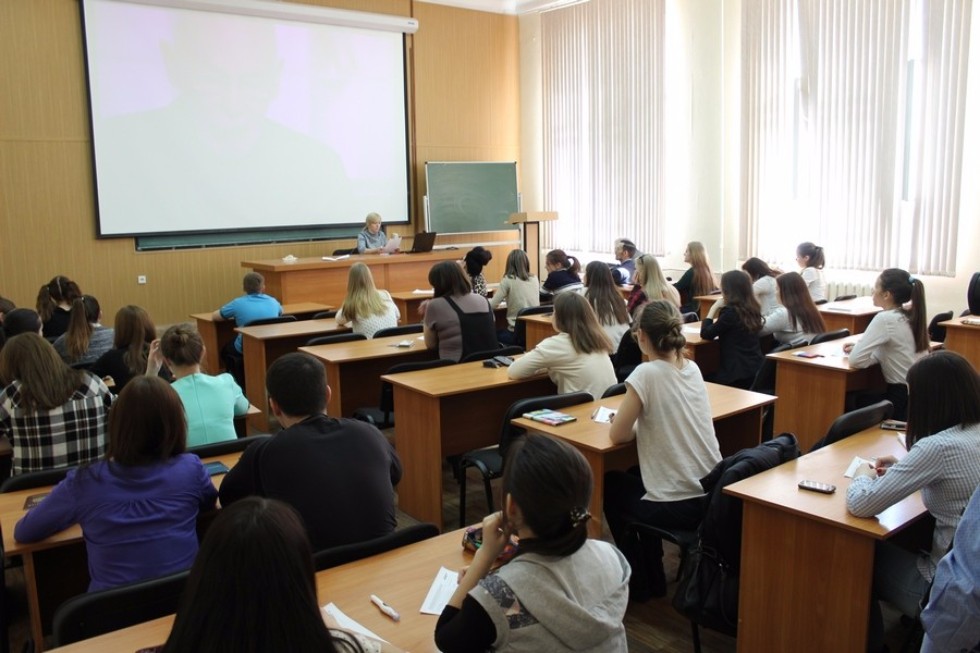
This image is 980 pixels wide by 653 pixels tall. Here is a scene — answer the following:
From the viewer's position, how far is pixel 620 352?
18.8 ft

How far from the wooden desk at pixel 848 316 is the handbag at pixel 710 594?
14.5ft

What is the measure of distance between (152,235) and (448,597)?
854cm

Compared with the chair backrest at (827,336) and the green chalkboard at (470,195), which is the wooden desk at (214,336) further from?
the chair backrest at (827,336)

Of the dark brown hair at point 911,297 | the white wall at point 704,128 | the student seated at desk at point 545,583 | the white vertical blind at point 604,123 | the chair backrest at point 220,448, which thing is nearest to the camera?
the student seated at desk at point 545,583

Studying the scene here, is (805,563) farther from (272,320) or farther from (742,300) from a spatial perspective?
(272,320)

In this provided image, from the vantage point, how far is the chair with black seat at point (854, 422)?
3471mm

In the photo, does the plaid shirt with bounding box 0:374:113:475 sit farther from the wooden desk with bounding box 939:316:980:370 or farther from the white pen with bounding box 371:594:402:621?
the wooden desk with bounding box 939:316:980:370

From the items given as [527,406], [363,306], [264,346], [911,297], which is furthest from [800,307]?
[264,346]

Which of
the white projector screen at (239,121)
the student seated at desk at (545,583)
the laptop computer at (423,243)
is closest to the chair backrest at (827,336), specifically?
the student seated at desk at (545,583)

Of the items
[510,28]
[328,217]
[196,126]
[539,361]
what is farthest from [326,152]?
[539,361]

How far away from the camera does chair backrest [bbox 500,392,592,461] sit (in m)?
3.92

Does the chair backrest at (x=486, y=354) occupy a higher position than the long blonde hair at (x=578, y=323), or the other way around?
the long blonde hair at (x=578, y=323)

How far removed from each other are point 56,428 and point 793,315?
15.9ft

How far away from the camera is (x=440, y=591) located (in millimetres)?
2213
